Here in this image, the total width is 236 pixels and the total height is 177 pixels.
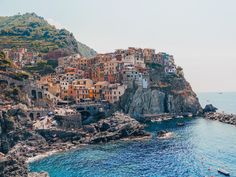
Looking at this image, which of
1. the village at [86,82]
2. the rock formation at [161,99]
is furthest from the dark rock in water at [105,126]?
the rock formation at [161,99]

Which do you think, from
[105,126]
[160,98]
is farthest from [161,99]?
[105,126]

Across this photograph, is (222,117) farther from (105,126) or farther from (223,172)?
(223,172)

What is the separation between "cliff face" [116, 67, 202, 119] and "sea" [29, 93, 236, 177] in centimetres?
2564

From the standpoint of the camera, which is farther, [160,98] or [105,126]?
[160,98]

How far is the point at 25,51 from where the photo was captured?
164 metres

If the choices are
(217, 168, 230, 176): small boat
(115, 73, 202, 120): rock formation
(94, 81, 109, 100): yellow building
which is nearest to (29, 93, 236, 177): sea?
(217, 168, 230, 176): small boat

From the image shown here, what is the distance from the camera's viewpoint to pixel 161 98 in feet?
448

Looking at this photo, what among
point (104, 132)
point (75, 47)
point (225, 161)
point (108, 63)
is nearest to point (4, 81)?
point (104, 132)

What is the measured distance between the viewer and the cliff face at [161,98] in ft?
406

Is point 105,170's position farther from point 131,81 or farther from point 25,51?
point 25,51

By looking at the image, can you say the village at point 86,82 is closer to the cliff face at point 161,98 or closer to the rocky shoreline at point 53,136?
the cliff face at point 161,98

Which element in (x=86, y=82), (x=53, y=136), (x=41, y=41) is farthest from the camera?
(x=41, y=41)

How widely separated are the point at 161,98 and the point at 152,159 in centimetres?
6618

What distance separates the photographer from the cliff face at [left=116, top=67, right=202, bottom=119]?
124 metres
